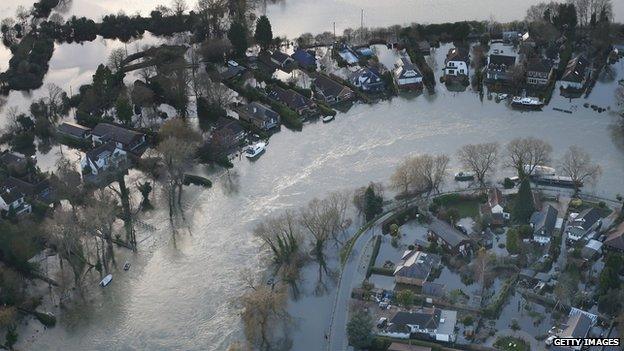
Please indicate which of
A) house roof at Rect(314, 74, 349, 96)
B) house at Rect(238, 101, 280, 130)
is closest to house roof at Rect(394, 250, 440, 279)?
house at Rect(238, 101, 280, 130)

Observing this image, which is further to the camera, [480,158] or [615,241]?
[480,158]

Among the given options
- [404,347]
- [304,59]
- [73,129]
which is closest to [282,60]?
[304,59]

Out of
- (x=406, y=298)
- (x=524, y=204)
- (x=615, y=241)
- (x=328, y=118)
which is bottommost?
(x=406, y=298)

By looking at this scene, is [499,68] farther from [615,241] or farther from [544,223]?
[615,241]

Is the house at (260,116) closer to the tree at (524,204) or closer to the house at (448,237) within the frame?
the house at (448,237)

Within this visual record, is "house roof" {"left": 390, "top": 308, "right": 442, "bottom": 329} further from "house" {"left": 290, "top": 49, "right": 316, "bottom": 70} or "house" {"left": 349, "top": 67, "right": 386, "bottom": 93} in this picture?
"house" {"left": 290, "top": 49, "right": 316, "bottom": 70}

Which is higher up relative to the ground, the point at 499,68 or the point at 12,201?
the point at 499,68

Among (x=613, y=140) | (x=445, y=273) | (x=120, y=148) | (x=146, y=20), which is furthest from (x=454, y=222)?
(x=146, y=20)

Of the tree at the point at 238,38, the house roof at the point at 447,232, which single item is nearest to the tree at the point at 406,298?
the house roof at the point at 447,232
